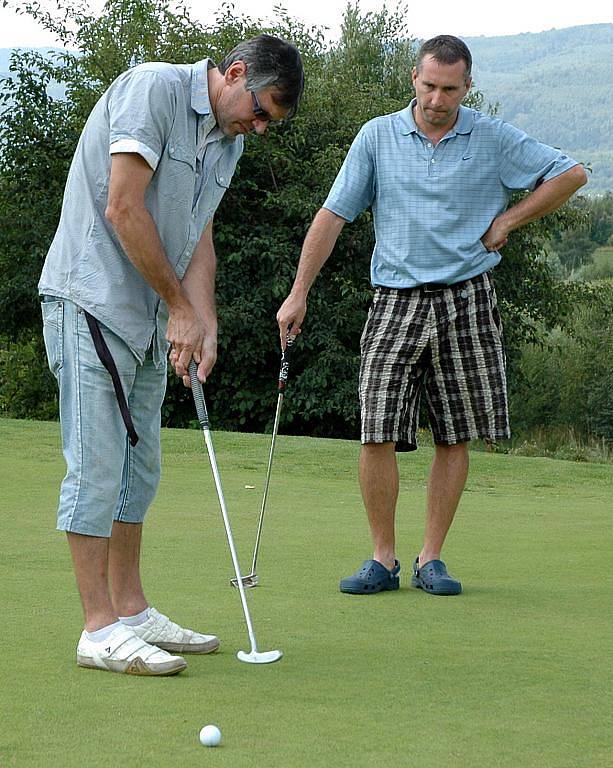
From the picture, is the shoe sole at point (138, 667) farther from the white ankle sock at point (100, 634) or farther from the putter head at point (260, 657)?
the putter head at point (260, 657)

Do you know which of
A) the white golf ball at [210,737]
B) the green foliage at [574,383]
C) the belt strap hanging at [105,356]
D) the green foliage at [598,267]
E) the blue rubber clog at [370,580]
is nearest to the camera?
the white golf ball at [210,737]

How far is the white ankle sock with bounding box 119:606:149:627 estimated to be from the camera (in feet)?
10.4

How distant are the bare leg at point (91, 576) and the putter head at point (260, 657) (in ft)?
1.09

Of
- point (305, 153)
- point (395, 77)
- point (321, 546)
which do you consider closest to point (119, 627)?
point (321, 546)

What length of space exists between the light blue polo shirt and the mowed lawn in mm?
1111

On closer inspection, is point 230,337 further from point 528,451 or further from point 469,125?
point 469,125

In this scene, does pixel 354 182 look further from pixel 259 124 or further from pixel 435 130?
pixel 259 124

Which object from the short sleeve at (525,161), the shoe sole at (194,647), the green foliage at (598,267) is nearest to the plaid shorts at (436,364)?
the short sleeve at (525,161)

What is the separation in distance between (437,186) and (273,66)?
1386 millimetres

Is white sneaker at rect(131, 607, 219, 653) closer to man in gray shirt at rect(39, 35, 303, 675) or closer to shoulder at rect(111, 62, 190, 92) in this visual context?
man in gray shirt at rect(39, 35, 303, 675)

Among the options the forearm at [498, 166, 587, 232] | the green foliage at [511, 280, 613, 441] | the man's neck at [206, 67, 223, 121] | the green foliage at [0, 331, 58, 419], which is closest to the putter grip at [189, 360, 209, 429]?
the man's neck at [206, 67, 223, 121]

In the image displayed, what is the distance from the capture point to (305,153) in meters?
20.7

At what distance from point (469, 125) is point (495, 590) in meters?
1.59

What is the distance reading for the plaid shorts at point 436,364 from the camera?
4.25m
